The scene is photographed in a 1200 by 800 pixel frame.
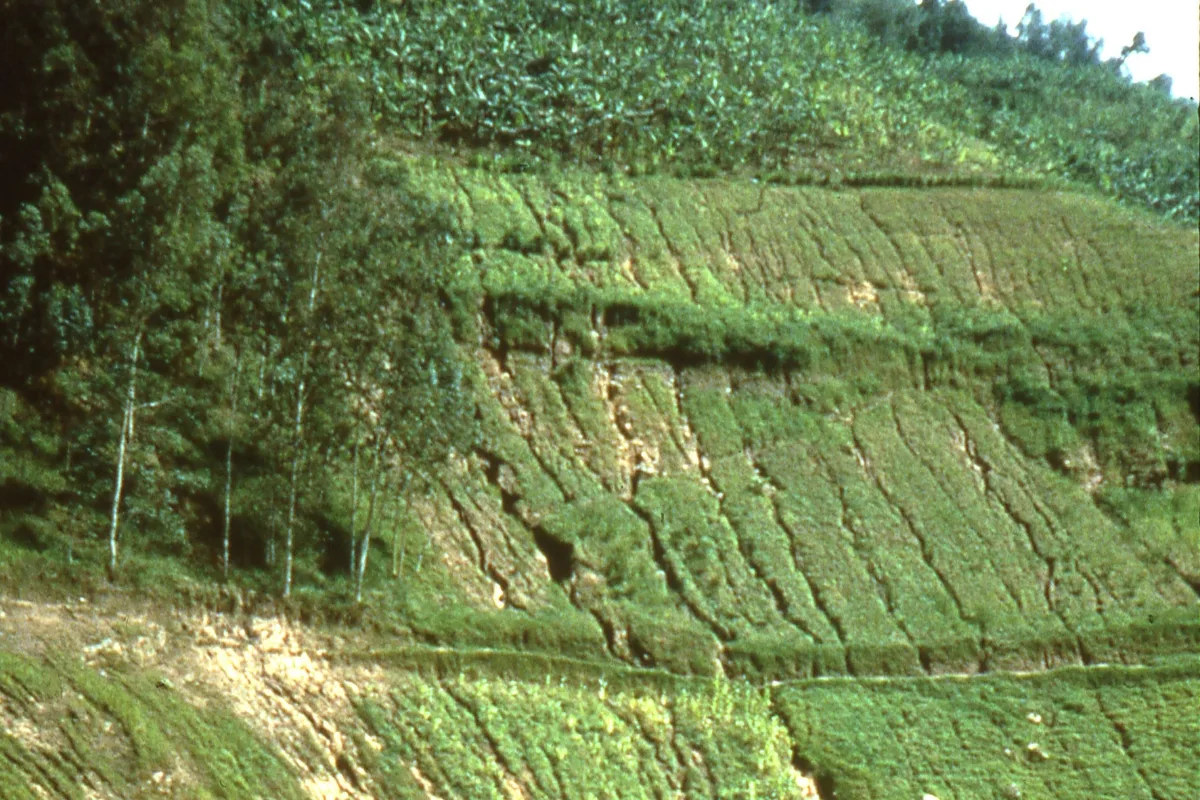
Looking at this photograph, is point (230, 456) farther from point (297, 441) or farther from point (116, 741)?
point (116, 741)

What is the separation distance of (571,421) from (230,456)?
10.8 metres

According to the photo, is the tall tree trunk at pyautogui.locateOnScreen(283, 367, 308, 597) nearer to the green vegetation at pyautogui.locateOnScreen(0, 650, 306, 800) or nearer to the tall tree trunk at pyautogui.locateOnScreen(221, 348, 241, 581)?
the tall tree trunk at pyautogui.locateOnScreen(221, 348, 241, 581)

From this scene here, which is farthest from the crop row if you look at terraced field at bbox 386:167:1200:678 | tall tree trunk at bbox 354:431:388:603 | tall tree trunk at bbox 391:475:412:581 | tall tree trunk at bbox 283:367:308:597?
tall tree trunk at bbox 283:367:308:597

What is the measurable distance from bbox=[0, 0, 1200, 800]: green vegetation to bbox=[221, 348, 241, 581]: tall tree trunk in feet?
0.59

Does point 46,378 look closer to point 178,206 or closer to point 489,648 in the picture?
point 178,206

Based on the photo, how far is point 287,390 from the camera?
36344mm

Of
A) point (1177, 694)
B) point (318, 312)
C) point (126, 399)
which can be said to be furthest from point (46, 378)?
point (1177, 694)

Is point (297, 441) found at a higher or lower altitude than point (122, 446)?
higher

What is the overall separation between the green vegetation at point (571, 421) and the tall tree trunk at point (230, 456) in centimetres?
18

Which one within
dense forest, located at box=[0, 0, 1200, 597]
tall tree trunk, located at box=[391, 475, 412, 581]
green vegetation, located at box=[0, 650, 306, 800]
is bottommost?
green vegetation, located at box=[0, 650, 306, 800]

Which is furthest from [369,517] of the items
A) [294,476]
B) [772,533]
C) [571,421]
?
[772,533]

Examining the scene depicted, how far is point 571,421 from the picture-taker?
43.7 m

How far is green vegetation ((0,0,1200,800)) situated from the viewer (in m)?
34.3

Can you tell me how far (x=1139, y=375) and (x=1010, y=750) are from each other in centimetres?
1849
